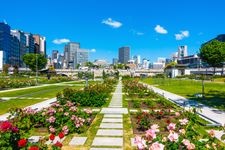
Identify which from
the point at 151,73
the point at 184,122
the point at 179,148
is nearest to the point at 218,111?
the point at 184,122

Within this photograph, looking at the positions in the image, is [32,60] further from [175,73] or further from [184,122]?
[184,122]

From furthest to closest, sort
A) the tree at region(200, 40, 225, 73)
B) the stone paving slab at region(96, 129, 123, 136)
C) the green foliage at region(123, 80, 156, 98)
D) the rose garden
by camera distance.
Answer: the tree at region(200, 40, 225, 73), the green foliage at region(123, 80, 156, 98), the stone paving slab at region(96, 129, 123, 136), the rose garden

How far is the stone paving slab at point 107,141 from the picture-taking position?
1196cm

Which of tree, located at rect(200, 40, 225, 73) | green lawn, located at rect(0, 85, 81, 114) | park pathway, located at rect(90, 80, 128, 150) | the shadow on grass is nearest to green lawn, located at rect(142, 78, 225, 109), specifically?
the shadow on grass

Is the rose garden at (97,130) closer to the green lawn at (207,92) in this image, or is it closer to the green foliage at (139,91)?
the green lawn at (207,92)

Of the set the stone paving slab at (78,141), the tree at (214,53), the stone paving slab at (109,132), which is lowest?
the stone paving slab at (78,141)

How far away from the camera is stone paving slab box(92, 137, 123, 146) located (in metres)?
12.0

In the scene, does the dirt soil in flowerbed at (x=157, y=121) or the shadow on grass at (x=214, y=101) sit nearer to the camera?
the dirt soil in flowerbed at (x=157, y=121)

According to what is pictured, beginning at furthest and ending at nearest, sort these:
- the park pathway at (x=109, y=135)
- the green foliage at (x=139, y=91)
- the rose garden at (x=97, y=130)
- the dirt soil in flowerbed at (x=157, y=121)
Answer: the green foliage at (x=139, y=91), the dirt soil in flowerbed at (x=157, y=121), the park pathway at (x=109, y=135), the rose garden at (x=97, y=130)

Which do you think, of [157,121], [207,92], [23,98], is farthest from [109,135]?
[207,92]

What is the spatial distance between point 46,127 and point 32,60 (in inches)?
5198

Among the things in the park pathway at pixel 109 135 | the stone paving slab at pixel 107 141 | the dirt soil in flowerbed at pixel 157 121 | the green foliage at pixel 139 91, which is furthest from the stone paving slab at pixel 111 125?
the green foliage at pixel 139 91

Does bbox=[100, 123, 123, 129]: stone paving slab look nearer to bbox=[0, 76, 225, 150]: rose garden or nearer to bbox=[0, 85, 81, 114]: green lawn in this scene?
bbox=[0, 76, 225, 150]: rose garden

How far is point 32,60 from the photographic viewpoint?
143250mm
